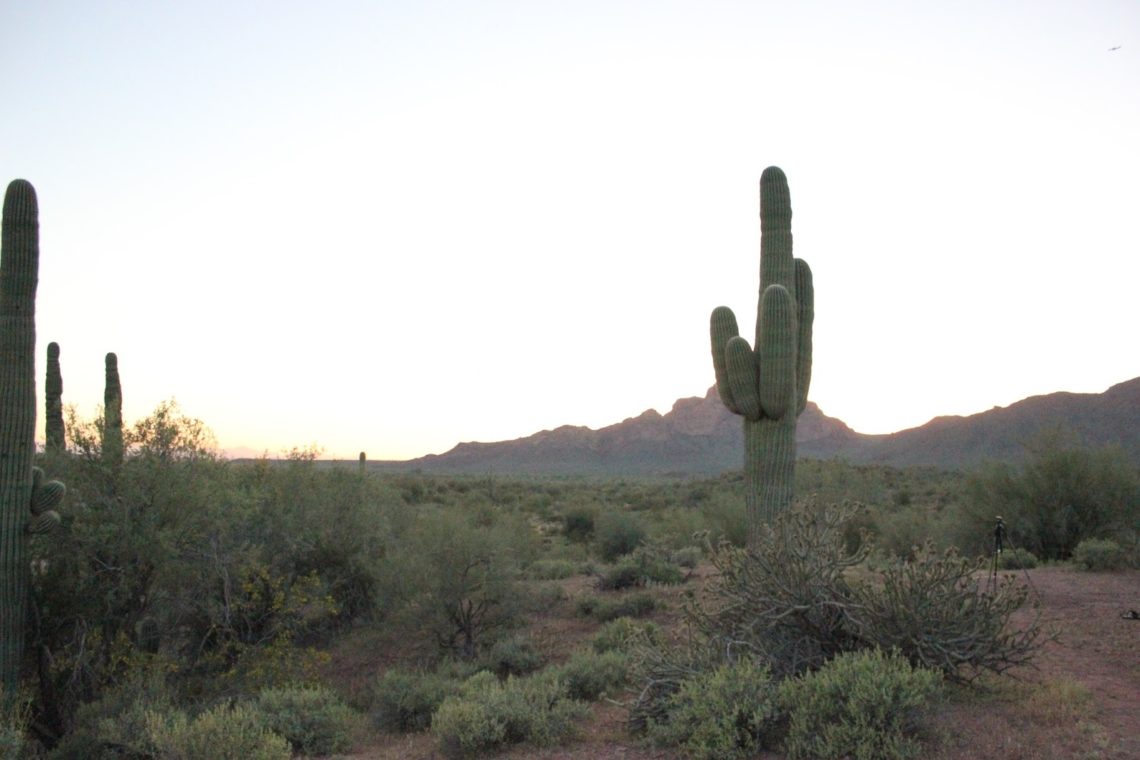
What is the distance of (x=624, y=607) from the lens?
15859 millimetres

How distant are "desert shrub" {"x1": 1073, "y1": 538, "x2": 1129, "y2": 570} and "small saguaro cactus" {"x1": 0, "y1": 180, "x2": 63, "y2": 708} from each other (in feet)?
56.6

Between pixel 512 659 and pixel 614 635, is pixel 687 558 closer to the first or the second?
pixel 614 635

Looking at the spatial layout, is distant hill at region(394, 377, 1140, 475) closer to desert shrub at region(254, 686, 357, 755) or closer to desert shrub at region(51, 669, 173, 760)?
desert shrub at region(254, 686, 357, 755)

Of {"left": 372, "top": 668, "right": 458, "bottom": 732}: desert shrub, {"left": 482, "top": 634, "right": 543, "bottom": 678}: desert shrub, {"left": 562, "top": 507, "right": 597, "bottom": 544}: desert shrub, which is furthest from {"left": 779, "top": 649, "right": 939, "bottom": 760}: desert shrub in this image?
{"left": 562, "top": 507, "right": 597, "bottom": 544}: desert shrub

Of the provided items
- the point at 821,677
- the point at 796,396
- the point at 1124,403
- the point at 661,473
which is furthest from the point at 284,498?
the point at 661,473

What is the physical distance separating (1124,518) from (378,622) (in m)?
16.3

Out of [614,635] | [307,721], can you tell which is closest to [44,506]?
[307,721]

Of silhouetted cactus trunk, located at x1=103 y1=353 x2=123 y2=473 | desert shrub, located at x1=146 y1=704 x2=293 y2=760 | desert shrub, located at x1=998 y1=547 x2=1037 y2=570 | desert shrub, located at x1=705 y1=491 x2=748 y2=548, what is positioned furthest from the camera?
desert shrub, located at x1=705 y1=491 x2=748 y2=548

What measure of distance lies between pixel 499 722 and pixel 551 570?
12.8 meters

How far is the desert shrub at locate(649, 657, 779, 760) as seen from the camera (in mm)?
6777

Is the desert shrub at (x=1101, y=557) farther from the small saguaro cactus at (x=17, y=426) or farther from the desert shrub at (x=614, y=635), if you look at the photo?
the small saguaro cactus at (x=17, y=426)

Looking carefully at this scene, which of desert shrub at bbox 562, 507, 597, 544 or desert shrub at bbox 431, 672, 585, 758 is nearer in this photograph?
desert shrub at bbox 431, 672, 585, 758

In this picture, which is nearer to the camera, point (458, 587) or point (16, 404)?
point (16, 404)

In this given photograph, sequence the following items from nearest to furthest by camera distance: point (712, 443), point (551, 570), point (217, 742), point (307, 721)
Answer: point (217, 742)
point (307, 721)
point (551, 570)
point (712, 443)
